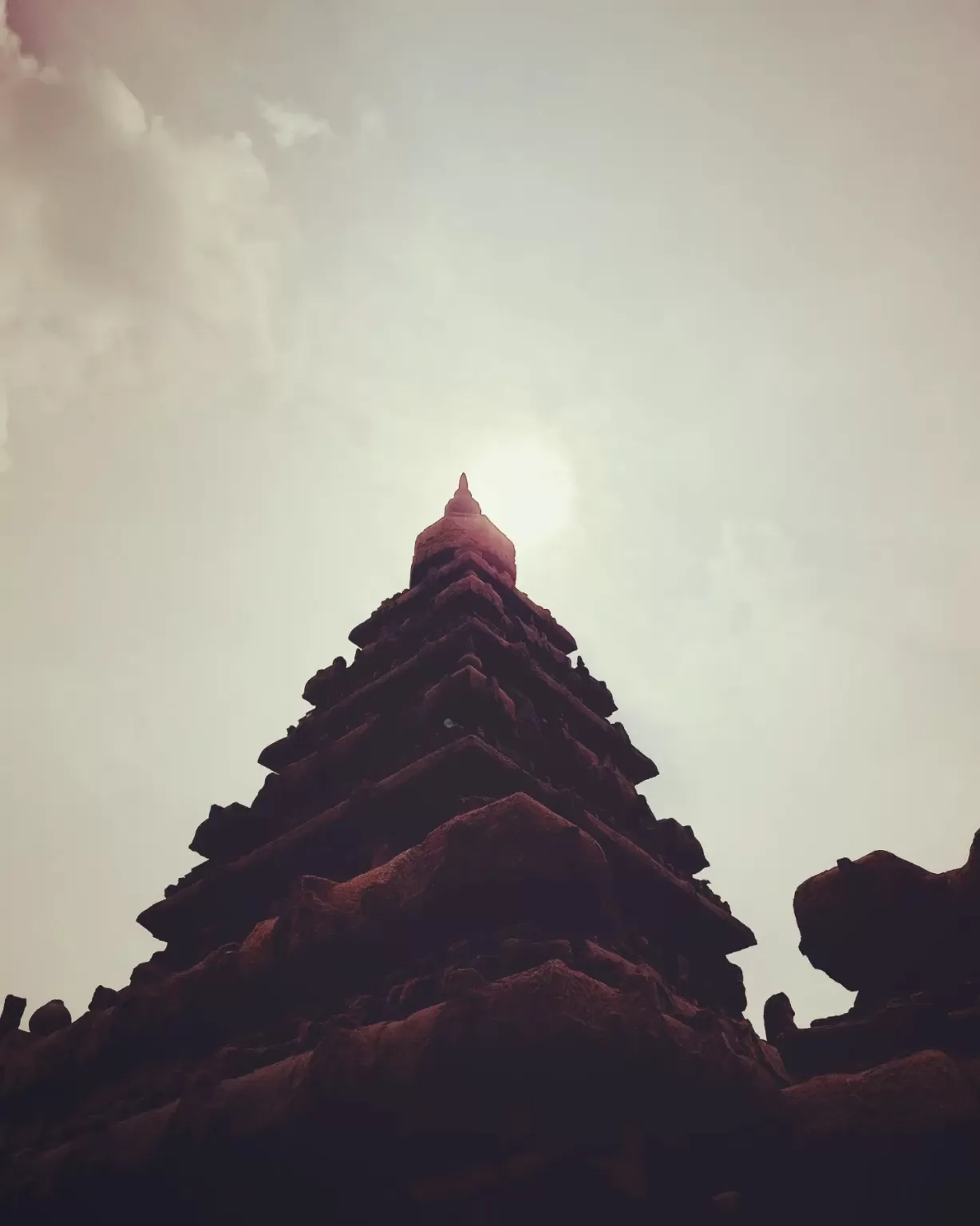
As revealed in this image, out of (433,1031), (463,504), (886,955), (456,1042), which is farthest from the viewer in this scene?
(463,504)

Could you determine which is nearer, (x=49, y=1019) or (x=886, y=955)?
(x=886, y=955)

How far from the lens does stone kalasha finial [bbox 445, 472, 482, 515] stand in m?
18.7

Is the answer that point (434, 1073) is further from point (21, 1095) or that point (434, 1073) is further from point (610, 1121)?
point (21, 1095)

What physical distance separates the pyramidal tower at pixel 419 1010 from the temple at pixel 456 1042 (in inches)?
0.9

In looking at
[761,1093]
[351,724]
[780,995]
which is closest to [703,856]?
[780,995]

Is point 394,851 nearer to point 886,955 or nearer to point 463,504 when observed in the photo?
point 886,955

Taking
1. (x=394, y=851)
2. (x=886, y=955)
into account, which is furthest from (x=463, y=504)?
(x=886, y=955)

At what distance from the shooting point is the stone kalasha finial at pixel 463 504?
61.4 ft

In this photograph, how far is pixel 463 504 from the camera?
1898 centimetres

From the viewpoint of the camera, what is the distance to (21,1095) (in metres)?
9.36

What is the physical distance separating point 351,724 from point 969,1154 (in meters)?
8.57

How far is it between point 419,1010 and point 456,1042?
0.89 metres

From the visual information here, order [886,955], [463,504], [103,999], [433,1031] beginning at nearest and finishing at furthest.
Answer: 1. [433,1031]
2. [886,955]
3. [103,999]
4. [463,504]

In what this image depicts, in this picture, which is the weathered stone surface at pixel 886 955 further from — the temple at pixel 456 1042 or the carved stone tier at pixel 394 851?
the carved stone tier at pixel 394 851
